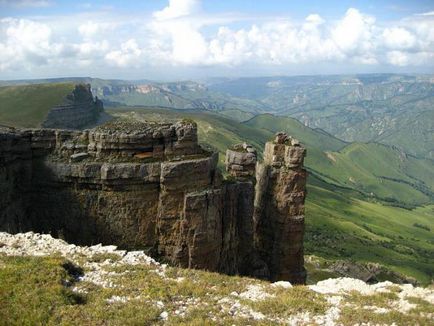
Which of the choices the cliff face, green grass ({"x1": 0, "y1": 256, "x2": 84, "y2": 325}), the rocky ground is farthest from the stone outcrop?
green grass ({"x1": 0, "y1": 256, "x2": 84, "y2": 325})

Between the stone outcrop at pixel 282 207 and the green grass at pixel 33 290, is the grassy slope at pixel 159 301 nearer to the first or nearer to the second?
the green grass at pixel 33 290

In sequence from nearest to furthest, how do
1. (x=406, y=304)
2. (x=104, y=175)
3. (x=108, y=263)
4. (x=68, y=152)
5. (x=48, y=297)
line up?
(x=48, y=297) < (x=406, y=304) < (x=108, y=263) < (x=104, y=175) < (x=68, y=152)

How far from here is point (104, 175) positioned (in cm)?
3922

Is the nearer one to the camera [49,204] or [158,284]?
[158,284]

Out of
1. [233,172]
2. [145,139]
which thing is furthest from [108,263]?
[233,172]

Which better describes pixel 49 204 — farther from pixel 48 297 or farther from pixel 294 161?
pixel 294 161

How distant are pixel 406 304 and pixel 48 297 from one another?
20.5m

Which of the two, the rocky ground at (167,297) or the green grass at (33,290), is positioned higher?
the green grass at (33,290)

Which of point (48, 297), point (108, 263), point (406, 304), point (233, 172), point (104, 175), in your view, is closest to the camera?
point (48, 297)

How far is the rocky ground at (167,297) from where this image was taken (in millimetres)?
23031

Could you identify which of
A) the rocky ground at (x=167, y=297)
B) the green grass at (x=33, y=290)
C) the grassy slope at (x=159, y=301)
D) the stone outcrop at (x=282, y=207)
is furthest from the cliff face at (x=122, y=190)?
the green grass at (x=33, y=290)

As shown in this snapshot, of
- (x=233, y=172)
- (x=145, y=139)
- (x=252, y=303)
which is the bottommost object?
(x=252, y=303)

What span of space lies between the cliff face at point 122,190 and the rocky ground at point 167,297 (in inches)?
346

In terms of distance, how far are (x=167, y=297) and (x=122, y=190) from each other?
1643 centimetres
